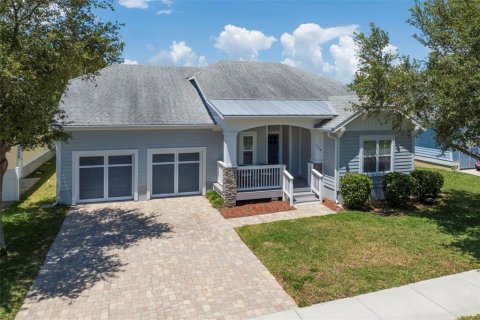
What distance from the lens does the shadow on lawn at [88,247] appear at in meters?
8.38

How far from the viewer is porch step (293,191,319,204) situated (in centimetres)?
1599

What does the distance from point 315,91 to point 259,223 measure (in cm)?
963

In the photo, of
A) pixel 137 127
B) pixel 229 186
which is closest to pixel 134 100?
pixel 137 127

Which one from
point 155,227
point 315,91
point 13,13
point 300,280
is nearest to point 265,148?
point 315,91

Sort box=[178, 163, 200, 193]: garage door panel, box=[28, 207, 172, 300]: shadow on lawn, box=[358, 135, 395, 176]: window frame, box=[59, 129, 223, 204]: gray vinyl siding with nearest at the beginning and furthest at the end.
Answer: box=[28, 207, 172, 300]: shadow on lawn, box=[59, 129, 223, 204]: gray vinyl siding, box=[358, 135, 395, 176]: window frame, box=[178, 163, 200, 193]: garage door panel

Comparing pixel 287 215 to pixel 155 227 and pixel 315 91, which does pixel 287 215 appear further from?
pixel 315 91

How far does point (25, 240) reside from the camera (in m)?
11.2

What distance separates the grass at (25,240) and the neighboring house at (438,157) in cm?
2129

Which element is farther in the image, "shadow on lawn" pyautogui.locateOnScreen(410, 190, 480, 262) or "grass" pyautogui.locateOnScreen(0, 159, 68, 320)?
"shadow on lawn" pyautogui.locateOnScreen(410, 190, 480, 262)

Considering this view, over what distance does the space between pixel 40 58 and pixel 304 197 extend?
11.6 meters

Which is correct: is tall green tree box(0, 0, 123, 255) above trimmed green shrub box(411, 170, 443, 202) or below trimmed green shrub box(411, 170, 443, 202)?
above

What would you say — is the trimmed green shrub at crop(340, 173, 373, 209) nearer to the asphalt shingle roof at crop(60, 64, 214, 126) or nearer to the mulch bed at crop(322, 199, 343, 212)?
the mulch bed at crop(322, 199, 343, 212)

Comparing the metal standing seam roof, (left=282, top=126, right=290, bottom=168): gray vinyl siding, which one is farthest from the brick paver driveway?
(left=282, top=126, right=290, bottom=168): gray vinyl siding

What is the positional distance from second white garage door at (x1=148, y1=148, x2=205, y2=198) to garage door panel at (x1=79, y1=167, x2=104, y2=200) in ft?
7.08
